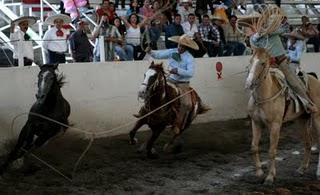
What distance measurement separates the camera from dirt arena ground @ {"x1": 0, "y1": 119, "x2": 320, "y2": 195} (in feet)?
27.4

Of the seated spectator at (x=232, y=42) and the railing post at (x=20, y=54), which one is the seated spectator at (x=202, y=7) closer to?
the seated spectator at (x=232, y=42)

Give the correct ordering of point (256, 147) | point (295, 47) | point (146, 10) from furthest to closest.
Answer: point (295, 47)
point (146, 10)
point (256, 147)

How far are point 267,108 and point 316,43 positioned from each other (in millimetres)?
10188

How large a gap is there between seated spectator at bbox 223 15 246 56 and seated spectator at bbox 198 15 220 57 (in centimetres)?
71

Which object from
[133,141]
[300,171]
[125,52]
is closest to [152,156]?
[133,141]

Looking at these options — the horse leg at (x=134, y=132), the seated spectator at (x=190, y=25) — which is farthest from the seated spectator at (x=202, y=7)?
the horse leg at (x=134, y=132)

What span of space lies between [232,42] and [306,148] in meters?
6.42

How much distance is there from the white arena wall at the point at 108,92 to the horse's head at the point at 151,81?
0.71 metres

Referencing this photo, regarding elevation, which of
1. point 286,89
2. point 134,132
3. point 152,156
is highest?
point 286,89

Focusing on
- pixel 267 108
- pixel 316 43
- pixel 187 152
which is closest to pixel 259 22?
pixel 267 108

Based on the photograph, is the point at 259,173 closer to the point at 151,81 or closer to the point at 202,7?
the point at 151,81

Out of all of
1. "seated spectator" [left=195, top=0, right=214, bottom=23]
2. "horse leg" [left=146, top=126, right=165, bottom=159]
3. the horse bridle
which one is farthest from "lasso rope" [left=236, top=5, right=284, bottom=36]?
"seated spectator" [left=195, top=0, right=214, bottom=23]

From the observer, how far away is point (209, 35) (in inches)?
592

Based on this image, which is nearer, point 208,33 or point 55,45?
point 55,45
